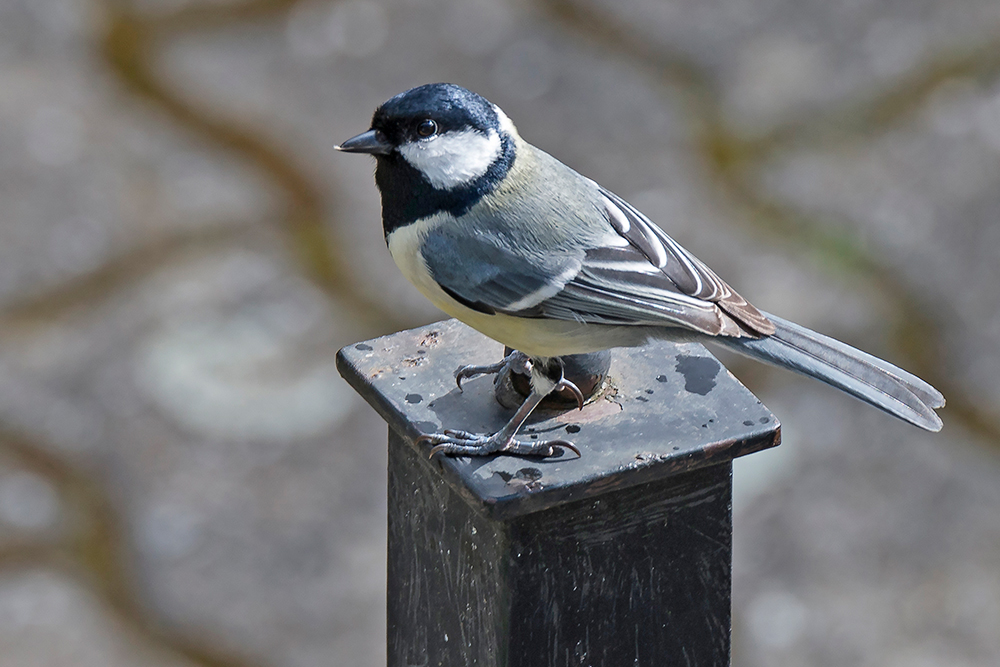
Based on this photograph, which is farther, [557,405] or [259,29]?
[259,29]

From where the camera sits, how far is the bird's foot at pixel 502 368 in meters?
1.66

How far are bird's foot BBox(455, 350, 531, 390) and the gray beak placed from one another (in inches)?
12.4

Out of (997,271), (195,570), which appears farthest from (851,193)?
(195,570)

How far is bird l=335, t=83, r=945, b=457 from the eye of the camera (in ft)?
5.60

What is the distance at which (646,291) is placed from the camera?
69.4 inches

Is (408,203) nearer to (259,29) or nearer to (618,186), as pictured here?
(618,186)

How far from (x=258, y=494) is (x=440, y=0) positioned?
1.65 meters

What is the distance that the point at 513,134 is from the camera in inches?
71.3

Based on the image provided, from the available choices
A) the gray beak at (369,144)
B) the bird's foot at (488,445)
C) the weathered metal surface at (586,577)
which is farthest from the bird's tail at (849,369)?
the gray beak at (369,144)

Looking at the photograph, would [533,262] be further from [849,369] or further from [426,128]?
[849,369]

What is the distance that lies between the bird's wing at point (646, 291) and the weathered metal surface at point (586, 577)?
0.27 meters

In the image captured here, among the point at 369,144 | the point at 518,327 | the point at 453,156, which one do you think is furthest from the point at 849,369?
the point at 369,144

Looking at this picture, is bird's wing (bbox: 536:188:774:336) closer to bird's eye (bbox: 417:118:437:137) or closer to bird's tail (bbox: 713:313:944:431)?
bird's tail (bbox: 713:313:944:431)

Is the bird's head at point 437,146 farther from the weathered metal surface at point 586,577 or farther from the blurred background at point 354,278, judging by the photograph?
the blurred background at point 354,278
